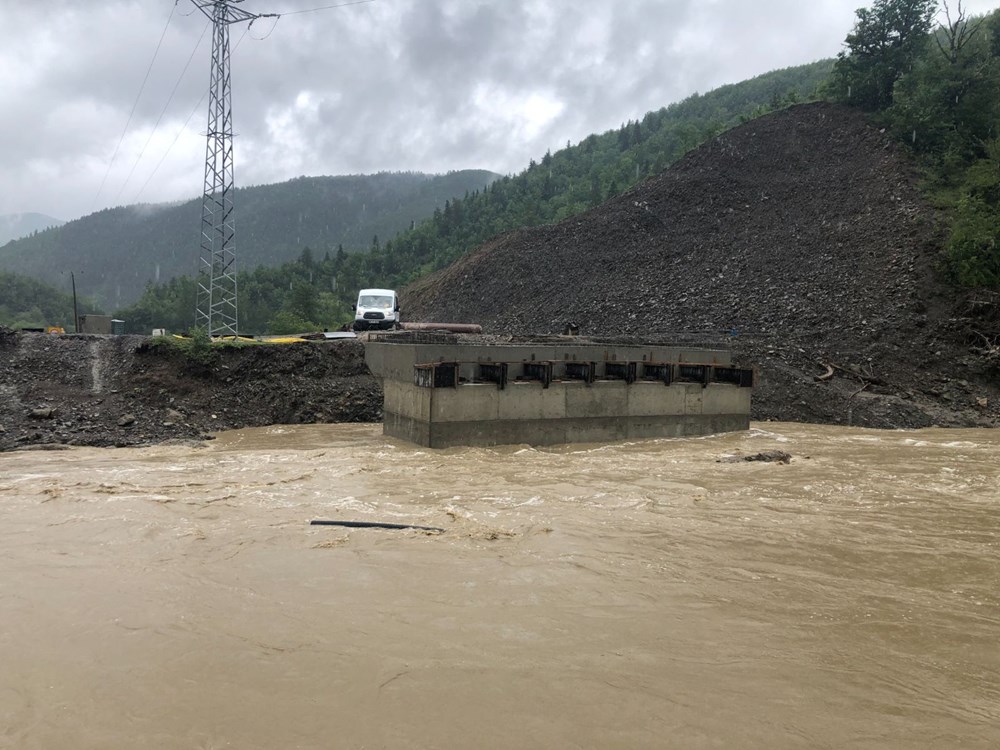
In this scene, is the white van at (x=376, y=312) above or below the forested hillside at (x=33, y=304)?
below

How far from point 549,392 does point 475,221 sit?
265 feet

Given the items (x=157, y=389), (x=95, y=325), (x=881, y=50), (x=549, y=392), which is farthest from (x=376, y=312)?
(x=881, y=50)

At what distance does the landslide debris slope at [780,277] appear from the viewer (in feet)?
77.4

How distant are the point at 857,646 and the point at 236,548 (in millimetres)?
6479

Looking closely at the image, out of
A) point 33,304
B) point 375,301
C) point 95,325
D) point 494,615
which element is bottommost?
point 494,615

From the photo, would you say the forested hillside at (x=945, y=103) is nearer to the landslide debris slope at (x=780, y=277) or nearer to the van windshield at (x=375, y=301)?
the landslide debris slope at (x=780, y=277)

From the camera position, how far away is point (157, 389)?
18344 millimetres

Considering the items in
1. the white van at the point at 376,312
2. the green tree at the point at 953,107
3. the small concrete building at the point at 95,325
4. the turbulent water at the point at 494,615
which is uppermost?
the green tree at the point at 953,107

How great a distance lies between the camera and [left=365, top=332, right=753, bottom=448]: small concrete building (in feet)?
52.6

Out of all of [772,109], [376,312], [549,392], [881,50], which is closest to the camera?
[549,392]

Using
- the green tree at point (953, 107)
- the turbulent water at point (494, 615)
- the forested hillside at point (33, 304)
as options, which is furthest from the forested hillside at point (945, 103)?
the forested hillside at point (33, 304)

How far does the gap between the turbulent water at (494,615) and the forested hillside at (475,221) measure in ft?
188

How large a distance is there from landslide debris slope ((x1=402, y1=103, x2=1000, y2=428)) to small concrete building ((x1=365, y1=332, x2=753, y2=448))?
4028mm

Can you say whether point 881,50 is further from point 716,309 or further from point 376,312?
point 376,312
